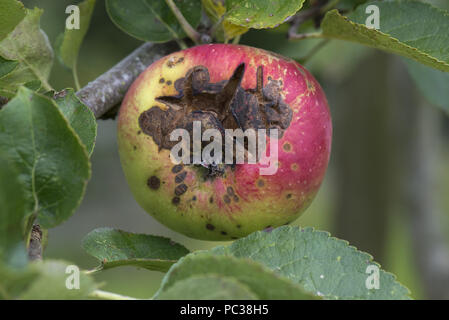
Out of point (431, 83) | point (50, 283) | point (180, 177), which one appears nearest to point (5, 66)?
point (180, 177)

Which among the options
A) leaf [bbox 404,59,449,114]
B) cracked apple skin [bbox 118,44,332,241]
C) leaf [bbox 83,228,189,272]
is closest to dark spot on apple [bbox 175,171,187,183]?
cracked apple skin [bbox 118,44,332,241]

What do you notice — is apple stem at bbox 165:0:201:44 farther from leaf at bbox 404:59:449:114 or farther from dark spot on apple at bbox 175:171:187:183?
leaf at bbox 404:59:449:114

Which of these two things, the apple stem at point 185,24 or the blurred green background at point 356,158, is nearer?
the apple stem at point 185,24

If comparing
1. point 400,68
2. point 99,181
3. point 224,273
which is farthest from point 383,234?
point 99,181

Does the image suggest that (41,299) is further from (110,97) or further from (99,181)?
(99,181)

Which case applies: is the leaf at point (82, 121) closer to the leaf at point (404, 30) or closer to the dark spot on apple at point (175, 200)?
the dark spot on apple at point (175, 200)

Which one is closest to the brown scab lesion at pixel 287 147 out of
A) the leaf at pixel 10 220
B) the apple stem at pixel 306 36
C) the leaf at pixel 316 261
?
the leaf at pixel 316 261

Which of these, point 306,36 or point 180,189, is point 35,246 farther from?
point 306,36
